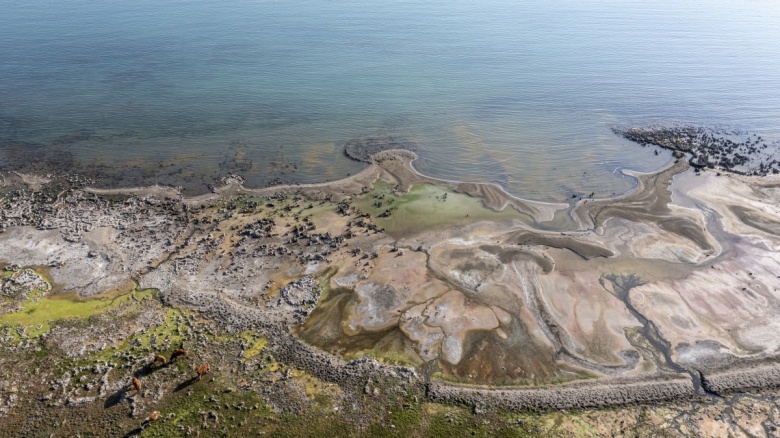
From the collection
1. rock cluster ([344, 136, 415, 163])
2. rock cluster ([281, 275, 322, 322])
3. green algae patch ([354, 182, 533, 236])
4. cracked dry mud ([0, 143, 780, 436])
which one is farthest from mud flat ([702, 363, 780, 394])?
rock cluster ([344, 136, 415, 163])

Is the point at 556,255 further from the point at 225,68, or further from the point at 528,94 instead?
the point at 225,68

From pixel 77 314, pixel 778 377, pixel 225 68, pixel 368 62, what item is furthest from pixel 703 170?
pixel 225 68

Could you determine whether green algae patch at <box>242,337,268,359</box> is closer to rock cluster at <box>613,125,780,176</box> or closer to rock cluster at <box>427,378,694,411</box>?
rock cluster at <box>427,378,694,411</box>

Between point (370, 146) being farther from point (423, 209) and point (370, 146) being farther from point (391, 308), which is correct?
point (391, 308)

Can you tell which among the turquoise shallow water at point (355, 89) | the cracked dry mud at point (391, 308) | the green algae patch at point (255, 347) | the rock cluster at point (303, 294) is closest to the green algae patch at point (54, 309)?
the cracked dry mud at point (391, 308)

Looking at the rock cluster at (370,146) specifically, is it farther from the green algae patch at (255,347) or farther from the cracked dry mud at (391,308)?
the green algae patch at (255,347)

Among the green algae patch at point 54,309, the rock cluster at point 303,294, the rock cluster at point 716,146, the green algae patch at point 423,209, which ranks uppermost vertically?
the rock cluster at point 716,146
